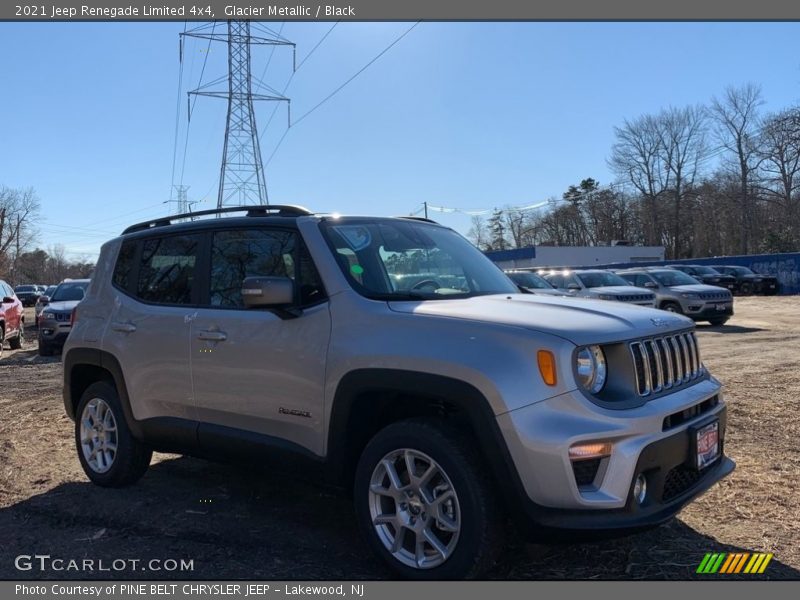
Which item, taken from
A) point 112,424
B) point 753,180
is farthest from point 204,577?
point 753,180

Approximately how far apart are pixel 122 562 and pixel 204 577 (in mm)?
555

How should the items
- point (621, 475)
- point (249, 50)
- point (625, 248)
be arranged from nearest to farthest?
point (621, 475)
point (249, 50)
point (625, 248)

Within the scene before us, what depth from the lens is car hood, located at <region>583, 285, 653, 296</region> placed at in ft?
56.0

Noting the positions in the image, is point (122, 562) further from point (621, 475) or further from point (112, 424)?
point (621, 475)

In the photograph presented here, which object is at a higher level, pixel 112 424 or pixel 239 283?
pixel 239 283

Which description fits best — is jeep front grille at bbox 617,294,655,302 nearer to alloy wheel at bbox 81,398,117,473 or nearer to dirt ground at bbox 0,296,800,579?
dirt ground at bbox 0,296,800,579

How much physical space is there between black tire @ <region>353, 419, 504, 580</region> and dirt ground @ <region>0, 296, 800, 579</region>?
0.41 metres

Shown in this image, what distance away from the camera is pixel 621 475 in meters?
2.95

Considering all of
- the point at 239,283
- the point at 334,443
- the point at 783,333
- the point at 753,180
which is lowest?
the point at 783,333

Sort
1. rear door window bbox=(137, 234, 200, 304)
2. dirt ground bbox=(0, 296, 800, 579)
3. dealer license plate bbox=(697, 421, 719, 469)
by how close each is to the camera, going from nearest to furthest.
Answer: dealer license plate bbox=(697, 421, 719, 469), dirt ground bbox=(0, 296, 800, 579), rear door window bbox=(137, 234, 200, 304)

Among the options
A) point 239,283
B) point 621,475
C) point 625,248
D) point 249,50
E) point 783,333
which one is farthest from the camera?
point 625,248

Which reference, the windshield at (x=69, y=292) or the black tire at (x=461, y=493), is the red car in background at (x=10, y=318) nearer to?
the windshield at (x=69, y=292)

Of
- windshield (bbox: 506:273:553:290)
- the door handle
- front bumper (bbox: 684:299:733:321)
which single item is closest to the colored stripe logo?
the door handle

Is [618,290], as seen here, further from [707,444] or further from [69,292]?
[707,444]
